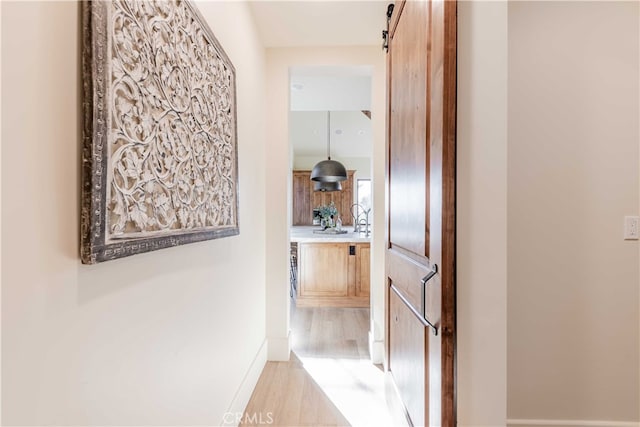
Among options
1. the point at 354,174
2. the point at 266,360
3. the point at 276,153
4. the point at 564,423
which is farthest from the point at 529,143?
the point at 354,174

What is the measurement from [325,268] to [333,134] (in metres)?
4.27

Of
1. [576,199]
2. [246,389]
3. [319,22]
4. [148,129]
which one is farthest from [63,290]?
[319,22]

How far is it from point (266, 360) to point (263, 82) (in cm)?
219

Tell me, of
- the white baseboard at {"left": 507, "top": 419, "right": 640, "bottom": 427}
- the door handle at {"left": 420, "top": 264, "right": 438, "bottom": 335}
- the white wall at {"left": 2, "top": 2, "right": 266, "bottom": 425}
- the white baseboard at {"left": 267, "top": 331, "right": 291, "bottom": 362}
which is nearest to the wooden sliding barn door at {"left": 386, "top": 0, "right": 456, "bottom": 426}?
the door handle at {"left": 420, "top": 264, "right": 438, "bottom": 335}

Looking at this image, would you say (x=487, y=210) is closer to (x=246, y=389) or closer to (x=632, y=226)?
(x=632, y=226)

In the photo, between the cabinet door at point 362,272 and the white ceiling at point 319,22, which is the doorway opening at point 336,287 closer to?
the cabinet door at point 362,272

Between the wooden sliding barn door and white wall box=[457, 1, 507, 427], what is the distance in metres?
0.06

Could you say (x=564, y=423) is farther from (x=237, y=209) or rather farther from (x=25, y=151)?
(x=25, y=151)

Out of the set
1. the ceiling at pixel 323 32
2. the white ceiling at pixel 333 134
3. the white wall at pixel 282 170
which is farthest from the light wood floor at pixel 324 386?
the white ceiling at pixel 333 134

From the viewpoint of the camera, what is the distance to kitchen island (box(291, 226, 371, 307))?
3613mm

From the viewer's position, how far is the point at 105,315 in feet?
2.38

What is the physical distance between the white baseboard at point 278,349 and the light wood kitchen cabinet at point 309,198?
5841 millimetres

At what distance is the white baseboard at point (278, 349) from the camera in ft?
7.88

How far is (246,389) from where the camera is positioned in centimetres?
183
